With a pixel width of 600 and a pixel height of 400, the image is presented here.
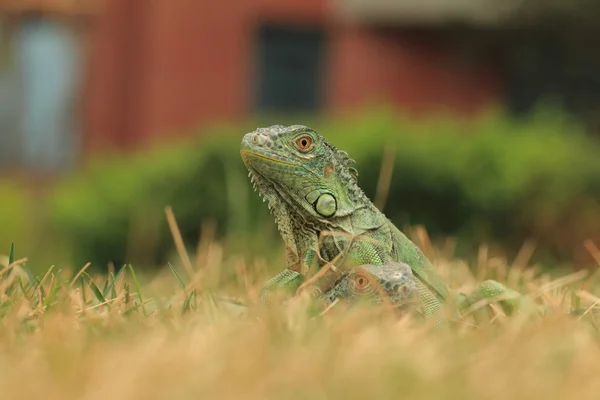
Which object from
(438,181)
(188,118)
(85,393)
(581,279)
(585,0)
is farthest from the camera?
(188,118)

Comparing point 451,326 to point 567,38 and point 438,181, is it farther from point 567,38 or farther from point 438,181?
point 567,38

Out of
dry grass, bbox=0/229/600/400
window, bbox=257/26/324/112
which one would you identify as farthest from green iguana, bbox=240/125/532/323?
window, bbox=257/26/324/112

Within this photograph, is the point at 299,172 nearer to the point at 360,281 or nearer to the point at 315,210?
the point at 315,210

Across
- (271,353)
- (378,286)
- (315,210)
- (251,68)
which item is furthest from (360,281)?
(251,68)

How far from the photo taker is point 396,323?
3.06 meters

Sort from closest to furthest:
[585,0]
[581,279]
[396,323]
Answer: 1. [396,323]
2. [581,279]
3. [585,0]

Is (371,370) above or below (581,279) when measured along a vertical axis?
above

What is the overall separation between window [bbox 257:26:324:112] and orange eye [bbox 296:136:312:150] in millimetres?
14252

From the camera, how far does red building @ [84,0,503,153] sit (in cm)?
1720

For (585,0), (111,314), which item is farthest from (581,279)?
(585,0)

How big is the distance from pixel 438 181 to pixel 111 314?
23.1 ft

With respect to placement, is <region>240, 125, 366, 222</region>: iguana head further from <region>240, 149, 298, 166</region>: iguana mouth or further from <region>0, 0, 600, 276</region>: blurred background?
<region>0, 0, 600, 276</region>: blurred background

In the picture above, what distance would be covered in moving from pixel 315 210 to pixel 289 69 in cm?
1464

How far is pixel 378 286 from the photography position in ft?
10.7
